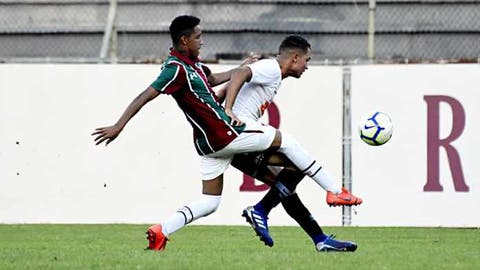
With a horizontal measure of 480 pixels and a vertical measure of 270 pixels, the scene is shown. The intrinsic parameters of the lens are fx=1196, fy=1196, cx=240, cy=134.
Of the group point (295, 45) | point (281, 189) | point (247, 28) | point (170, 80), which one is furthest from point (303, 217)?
point (247, 28)

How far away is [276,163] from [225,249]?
0.90 m

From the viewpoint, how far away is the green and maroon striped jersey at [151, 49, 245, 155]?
8570 mm

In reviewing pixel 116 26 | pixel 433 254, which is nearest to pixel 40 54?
pixel 116 26

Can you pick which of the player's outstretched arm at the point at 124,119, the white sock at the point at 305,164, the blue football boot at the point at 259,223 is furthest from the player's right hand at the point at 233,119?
the blue football boot at the point at 259,223

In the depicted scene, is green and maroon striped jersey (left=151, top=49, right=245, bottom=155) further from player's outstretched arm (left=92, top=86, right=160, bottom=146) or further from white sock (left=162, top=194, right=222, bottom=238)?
white sock (left=162, top=194, right=222, bottom=238)

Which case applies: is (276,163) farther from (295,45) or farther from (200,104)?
(295,45)

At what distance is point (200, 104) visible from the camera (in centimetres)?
863

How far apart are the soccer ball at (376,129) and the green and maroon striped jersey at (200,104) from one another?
1.32 metres

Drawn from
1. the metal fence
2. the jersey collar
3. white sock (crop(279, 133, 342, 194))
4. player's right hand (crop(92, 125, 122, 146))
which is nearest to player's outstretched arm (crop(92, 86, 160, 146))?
player's right hand (crop(92, 125, 122, 146))

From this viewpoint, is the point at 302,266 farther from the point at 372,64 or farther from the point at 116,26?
the point at 116,26

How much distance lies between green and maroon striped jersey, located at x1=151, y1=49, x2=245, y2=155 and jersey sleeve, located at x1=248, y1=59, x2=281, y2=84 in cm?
39

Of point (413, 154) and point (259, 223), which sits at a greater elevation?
point (413, 154)

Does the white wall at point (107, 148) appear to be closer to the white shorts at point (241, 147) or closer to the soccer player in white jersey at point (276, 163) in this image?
the soccer player in white jersey at point (276, 163)

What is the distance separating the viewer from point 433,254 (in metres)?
8.66
